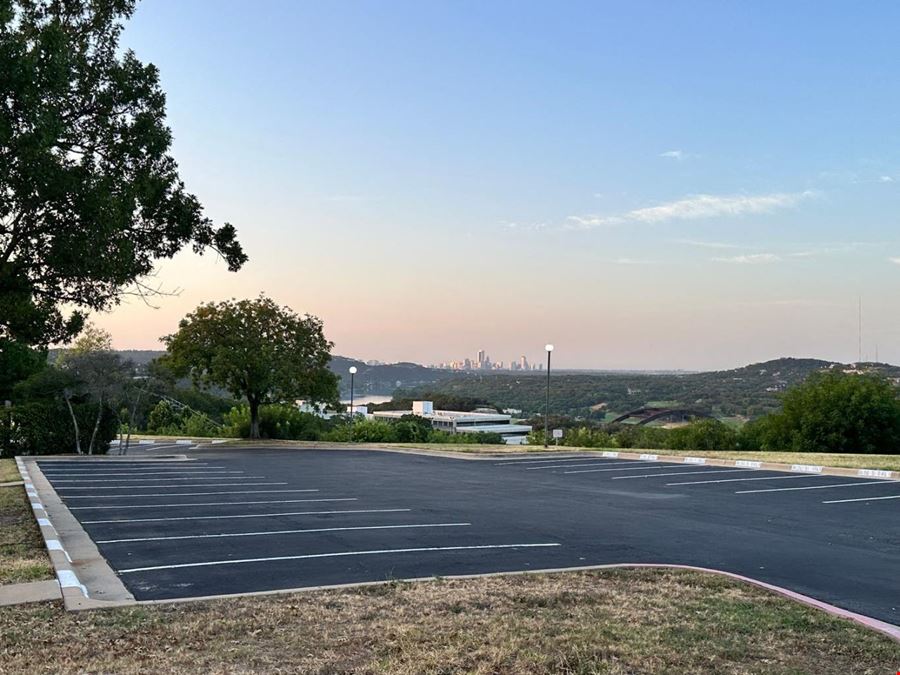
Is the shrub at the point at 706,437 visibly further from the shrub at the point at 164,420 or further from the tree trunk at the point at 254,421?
the shrub at the point at 164,420

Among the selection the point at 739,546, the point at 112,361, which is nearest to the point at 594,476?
the point at 739,546

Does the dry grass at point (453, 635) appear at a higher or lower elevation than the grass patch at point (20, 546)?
higher

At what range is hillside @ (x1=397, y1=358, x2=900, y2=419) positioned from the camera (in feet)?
215

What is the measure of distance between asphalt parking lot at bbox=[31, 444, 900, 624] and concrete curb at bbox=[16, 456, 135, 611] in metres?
0.19

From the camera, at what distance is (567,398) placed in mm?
88250

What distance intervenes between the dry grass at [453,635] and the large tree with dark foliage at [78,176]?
5.63 metres

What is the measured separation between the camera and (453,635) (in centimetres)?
530

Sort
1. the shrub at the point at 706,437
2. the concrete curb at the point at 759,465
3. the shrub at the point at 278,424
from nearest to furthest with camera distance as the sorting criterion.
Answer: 1. the concrete curb at the point at 759,465
2. the shrub at the point at 278,424
3. the shrub at the point at 706,437

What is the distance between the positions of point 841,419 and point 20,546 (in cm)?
3621

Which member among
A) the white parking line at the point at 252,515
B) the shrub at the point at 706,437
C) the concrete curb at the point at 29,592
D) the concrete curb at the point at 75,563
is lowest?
the shrub at the point at 706,437

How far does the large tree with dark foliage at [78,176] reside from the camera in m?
9.27

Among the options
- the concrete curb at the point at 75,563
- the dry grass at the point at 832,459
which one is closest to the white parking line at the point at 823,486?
the dry grass at the point at 832,459

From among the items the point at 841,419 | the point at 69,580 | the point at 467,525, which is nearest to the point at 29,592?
the point at 69,580

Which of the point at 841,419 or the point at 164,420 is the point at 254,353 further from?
the point at 841,419
